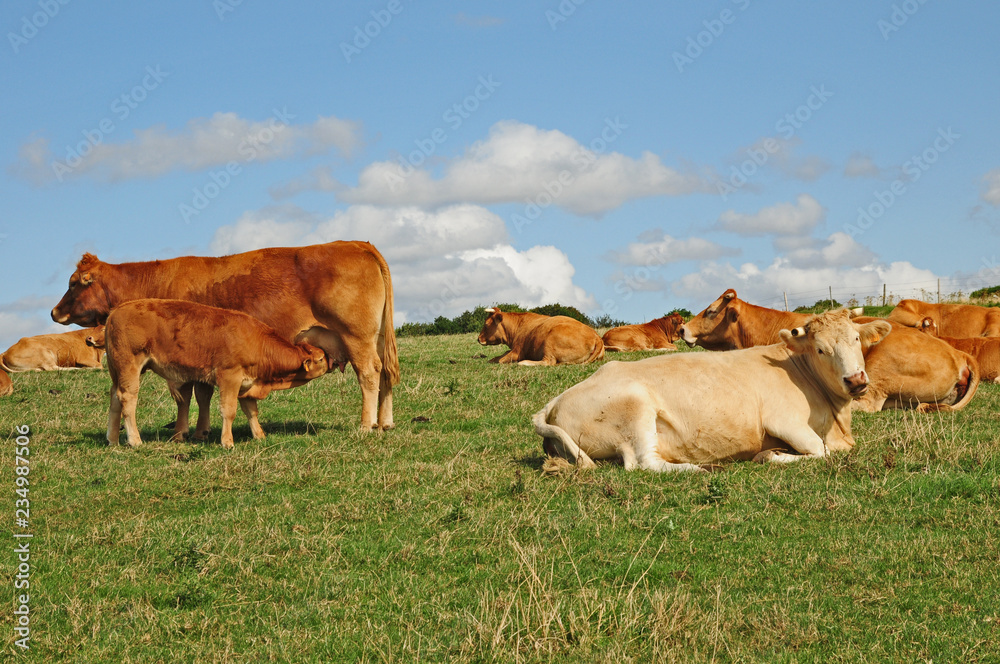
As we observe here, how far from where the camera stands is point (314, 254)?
12.6 metres

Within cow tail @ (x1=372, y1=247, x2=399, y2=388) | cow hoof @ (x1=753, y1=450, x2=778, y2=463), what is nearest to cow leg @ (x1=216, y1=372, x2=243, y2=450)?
cow tail @ (x1=372, y1=247, x2=399, y2=388)

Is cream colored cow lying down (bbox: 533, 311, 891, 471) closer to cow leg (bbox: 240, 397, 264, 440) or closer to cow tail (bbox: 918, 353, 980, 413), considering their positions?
cow tail (bbox: 918, 353, 980, 413)

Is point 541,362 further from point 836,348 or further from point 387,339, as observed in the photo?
point 836,348

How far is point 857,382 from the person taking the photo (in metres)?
8.79

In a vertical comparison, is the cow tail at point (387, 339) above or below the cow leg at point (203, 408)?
above

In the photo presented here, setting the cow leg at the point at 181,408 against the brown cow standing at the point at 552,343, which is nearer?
the cow leg at the point at 181,408

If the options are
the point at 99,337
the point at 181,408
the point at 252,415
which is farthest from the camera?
the point at 99,337

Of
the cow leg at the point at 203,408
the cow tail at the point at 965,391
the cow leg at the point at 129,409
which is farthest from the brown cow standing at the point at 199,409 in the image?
the cow tail at the point at 965,391

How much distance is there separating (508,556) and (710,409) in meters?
3.42

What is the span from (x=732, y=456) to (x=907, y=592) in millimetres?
3629

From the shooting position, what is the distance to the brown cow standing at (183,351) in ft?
37.7

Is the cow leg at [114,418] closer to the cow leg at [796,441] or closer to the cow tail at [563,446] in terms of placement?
the cow tail at [563,446]

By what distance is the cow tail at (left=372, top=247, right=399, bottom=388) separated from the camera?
507 inches

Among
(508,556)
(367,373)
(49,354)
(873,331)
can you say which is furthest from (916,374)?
(49,354)
